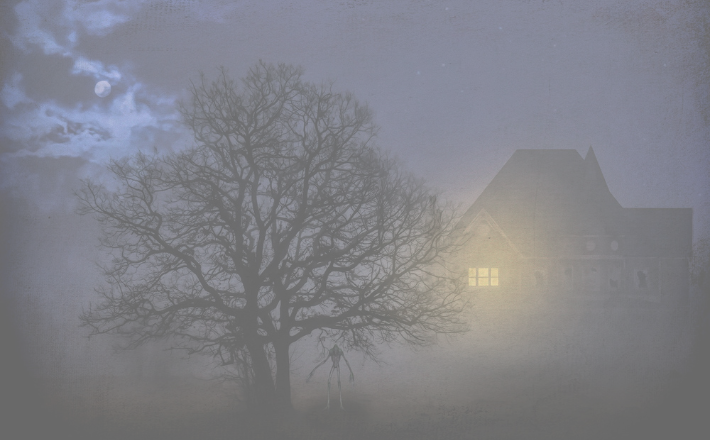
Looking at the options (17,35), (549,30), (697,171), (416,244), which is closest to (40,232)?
(17,35)

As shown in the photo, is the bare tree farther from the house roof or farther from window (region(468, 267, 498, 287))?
the house roof

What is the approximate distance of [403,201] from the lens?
5.23 m

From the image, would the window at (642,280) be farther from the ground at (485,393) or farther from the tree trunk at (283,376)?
the tree trunk at (283,376)

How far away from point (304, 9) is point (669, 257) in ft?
14.8

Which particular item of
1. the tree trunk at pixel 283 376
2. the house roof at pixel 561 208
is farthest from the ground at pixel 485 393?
the house roof at pixel 561 208

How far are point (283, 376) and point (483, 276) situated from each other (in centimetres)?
214

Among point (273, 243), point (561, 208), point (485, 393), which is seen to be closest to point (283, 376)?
point (273, 243)

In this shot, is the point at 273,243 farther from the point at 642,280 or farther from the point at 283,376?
the point at 642,280

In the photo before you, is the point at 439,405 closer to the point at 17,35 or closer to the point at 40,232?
the point at 40,232

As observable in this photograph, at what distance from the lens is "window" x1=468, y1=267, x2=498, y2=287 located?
534 centimetres

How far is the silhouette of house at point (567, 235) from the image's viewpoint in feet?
17.8

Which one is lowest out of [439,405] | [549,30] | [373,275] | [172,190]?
[439,405]

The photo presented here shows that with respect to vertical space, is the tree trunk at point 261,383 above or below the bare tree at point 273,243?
below

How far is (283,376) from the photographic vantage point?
17.1 feet
